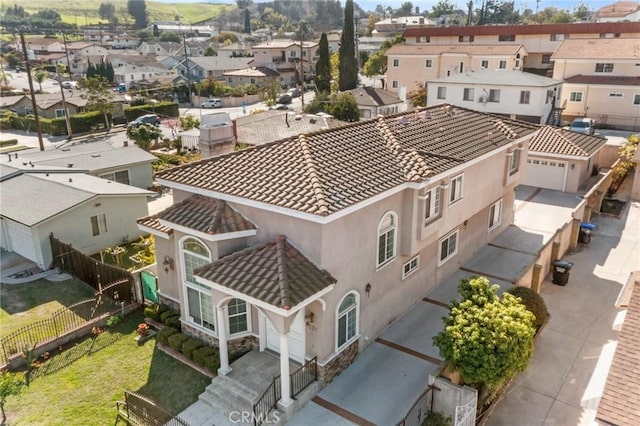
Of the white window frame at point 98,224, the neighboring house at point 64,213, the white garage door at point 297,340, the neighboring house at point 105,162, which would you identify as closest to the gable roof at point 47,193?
the neighboring house at point 64,213

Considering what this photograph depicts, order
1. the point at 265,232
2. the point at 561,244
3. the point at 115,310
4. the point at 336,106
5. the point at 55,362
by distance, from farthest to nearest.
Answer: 1. the point at 336,106
2. the point at 561,244
3. the point at 115,310
4. the point at 55,362
5. the point at 265,232

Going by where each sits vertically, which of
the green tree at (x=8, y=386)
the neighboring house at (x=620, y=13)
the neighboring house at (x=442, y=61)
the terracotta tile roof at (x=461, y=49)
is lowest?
the green tree at (x=8, y=386)

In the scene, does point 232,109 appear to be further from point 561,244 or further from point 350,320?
point 350,320

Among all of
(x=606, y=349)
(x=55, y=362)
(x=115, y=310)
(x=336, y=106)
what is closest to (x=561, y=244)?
(x=606, y=349)

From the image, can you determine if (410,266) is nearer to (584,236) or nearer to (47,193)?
(584,236)

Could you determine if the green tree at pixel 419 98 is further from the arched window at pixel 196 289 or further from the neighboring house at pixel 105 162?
the arched window at pixel 196 289

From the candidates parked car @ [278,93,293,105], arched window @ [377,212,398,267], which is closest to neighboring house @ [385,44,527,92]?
parked car @ [278,93,293,105]

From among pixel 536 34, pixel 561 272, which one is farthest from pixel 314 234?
pixel 536 34
